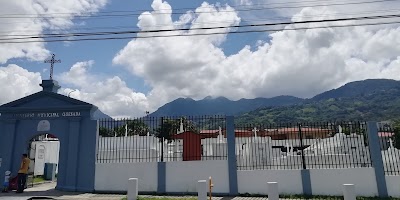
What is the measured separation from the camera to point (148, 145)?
1642 centimetres

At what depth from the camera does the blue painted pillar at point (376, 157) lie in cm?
1338

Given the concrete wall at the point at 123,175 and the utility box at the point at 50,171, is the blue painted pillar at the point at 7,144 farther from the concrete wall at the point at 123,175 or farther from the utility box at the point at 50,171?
the utility box at the point at 50,171

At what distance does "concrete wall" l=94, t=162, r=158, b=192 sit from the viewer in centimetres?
1477

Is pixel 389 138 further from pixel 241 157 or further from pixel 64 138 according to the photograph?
pixel 64 138

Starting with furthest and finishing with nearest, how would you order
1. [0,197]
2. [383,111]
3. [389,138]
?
[383,111]
[389,138]
[0,197]

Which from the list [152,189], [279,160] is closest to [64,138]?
[152,189]

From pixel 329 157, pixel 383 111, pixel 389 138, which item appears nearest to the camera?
pixel 329 157

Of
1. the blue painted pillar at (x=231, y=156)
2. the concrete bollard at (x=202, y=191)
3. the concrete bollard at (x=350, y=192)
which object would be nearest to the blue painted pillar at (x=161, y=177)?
the blue painted pillar at (x=231, y=156)

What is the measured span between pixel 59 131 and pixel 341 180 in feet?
43.0

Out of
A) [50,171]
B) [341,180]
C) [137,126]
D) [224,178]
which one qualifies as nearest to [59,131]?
[137,126]

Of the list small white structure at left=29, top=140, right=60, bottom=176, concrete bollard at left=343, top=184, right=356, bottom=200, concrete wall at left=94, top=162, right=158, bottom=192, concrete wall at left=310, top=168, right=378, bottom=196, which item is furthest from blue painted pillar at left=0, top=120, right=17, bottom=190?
concrete bollard at left=343, top=184, right=356, bottom=200

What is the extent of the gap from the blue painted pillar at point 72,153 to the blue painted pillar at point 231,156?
717cm

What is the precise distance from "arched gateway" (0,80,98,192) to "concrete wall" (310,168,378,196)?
32.9 ft

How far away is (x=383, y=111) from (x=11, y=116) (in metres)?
214
